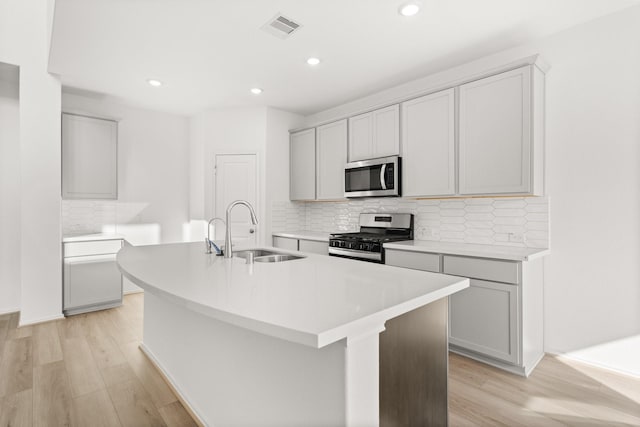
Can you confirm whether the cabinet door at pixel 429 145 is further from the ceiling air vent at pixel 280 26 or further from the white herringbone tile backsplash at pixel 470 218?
the ceiling air vent at pixel 280 26

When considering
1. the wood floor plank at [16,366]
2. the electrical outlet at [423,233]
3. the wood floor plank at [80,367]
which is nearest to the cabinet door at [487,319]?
the electrical outlet at [423,233]

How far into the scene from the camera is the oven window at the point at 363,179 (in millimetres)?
3586

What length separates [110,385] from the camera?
229cm

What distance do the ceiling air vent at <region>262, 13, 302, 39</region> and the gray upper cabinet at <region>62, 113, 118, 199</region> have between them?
272cm

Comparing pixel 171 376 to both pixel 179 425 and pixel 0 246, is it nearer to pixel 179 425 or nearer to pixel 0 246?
pixel 179 425

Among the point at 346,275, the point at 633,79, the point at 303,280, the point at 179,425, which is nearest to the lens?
the point at 303,280

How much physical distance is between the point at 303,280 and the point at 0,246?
14.2 feet

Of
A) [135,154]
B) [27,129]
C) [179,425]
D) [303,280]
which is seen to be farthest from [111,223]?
[303,280]

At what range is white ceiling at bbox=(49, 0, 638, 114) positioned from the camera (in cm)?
235

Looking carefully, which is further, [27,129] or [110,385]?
[27,129]

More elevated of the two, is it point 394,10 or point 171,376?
point 394,10

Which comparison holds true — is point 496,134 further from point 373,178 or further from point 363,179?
point 363,179

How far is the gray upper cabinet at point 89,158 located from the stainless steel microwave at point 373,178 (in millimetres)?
2925

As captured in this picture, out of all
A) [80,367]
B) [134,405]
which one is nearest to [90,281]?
[80,367]
